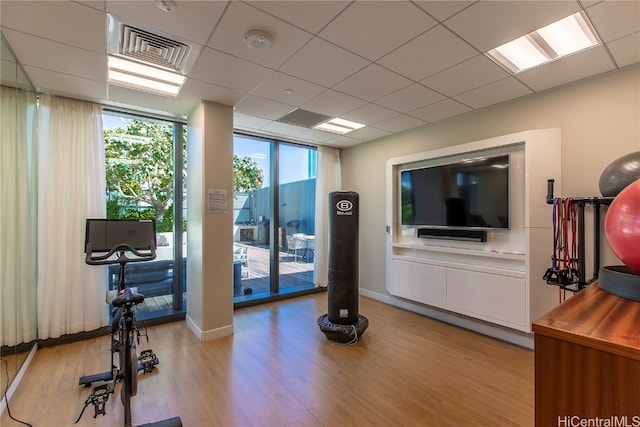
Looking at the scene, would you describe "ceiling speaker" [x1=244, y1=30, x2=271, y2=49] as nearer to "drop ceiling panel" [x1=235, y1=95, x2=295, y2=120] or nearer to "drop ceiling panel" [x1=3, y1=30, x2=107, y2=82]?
"drop ceiling panel" [x1=235, y1=95, x2=295, y2=120]

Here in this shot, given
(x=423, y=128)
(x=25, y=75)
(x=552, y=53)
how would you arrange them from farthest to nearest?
1. (x=423, y=128)
2. (x=25, y=75)
3. (x=552, y=53)

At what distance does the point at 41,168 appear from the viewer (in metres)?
3.10

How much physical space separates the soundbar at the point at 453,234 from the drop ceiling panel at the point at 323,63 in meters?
2.45

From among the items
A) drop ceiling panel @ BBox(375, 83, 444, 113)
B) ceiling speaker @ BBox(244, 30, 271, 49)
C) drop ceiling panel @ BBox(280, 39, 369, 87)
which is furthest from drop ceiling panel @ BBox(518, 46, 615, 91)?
ceiling speaker @ BBox(244, 30, 271, 49)

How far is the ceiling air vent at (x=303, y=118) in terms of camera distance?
3785 millimetres

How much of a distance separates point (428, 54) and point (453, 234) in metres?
2.35

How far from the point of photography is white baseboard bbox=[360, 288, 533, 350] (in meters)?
3.21

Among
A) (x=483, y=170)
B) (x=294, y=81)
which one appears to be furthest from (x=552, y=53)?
(x=294, y=81)

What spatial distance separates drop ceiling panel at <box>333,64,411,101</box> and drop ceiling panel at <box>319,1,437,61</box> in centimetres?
33

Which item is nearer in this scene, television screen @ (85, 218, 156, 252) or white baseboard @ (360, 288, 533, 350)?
television screen @ (85, 218, 156, 252)

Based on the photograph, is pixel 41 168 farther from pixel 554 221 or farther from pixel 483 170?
pixel 554 221

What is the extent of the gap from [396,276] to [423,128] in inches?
88.7

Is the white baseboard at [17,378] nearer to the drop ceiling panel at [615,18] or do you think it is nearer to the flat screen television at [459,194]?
the flat screen television at [459,194]

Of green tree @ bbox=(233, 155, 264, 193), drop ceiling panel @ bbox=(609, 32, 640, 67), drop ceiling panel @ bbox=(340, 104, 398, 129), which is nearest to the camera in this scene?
drop ceiling panel @ bbox=(609, 32, 640, 67)
